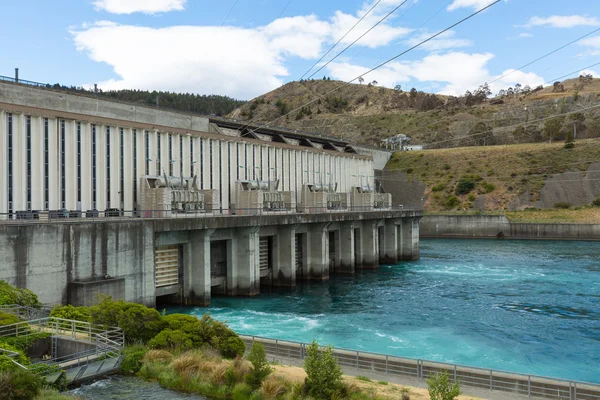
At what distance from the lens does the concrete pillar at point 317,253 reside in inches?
2309

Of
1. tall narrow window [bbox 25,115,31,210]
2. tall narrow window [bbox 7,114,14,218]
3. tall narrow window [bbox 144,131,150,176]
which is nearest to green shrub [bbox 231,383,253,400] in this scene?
tall narrow window [bbox 7,114,14,218]

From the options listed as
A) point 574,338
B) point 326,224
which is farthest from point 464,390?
point 326,224

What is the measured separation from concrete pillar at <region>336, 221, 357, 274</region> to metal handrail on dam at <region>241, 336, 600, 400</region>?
41.7 meters

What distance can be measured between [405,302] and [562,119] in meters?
159

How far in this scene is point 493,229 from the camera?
360ft

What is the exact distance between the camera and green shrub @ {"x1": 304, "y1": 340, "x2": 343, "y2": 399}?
17531 millimetres

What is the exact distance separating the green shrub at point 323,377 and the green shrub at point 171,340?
7.03 metres

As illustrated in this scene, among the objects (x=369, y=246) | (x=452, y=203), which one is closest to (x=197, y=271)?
(x=369, y=246)

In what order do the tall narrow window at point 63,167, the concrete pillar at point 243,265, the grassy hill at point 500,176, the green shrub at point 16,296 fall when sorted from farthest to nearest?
the grassy hill at point 500,176 → the concrete pillar at point 243,265 → the tall narrow window at point 63,167 → the green shrub at point 16,296

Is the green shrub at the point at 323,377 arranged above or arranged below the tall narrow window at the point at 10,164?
below

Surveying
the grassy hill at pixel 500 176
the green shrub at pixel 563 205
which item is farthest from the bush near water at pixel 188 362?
the green shrub at pixel 563 205

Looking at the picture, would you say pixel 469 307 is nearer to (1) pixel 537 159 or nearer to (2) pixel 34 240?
(2) pixel 34 240

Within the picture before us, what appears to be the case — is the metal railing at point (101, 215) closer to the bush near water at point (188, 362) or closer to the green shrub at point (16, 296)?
the green shrub at point (16, 296)

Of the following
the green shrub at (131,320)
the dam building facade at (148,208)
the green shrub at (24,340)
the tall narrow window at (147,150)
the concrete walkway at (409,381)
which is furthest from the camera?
the tall narrow window at (147,150)
